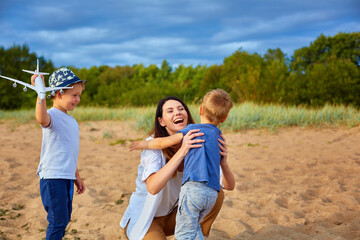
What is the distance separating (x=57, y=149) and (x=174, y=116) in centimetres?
99

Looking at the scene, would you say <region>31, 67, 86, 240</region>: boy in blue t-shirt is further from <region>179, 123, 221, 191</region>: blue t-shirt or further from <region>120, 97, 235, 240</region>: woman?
<region>179, 123, 221, 191</region>: blue t-shirt

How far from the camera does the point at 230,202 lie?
4.48 meters

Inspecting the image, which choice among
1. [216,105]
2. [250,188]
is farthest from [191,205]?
[250,188]

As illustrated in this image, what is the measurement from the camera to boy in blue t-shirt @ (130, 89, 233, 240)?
2246 millimetres

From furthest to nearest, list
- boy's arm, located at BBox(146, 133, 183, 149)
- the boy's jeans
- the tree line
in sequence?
1. the tree line
2. boy's arm, located at BBox(146, 133, 183, 149)
3. the boy's jeans

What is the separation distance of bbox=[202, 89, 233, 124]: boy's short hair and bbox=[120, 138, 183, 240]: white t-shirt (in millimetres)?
489

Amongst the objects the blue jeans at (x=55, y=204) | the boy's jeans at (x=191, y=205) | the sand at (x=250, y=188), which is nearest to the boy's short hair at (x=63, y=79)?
the blue jeans at (x=55, y=204)

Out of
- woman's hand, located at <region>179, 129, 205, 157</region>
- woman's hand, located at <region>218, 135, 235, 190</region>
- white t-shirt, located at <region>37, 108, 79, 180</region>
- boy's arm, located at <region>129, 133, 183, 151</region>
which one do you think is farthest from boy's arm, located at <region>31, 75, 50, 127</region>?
woman's hand, located at <region>218, 135, 235, 190</region>

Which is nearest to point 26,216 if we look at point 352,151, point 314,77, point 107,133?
point 107,133

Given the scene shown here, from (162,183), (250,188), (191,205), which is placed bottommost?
(250,188)

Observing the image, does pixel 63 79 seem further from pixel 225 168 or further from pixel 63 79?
pixel 225 168

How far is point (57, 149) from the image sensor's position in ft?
8.65

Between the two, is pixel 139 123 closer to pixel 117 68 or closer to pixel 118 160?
pixel 118 160

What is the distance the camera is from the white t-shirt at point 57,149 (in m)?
2.59
